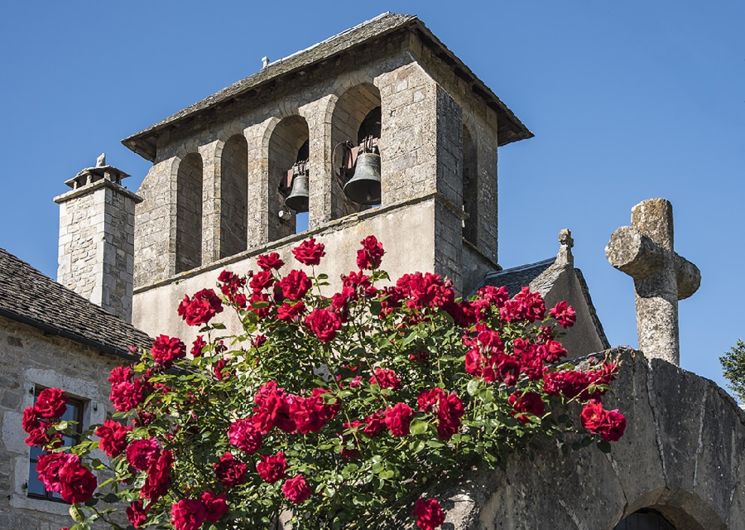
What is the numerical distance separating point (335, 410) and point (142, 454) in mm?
630

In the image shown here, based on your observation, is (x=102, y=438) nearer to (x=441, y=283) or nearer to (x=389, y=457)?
(x=389, y=457)

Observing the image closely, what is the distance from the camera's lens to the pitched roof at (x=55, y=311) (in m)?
9.67

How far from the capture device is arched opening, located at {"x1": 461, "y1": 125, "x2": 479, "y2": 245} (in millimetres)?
17844

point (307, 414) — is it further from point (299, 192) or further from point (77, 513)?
point (299, 192)

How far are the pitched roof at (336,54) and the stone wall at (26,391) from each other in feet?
26.7

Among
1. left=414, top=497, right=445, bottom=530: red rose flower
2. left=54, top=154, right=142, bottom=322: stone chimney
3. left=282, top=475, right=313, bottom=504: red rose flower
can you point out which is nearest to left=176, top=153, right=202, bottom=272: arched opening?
left=54, top=154, right=142, bottom=322: stone chimney

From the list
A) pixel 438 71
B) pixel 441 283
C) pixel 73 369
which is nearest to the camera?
pixel 441 283

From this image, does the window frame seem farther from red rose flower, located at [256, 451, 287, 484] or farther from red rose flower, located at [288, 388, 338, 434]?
red rose flower, located at [288, 388, 338, 434]

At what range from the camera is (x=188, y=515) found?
12.0 ft

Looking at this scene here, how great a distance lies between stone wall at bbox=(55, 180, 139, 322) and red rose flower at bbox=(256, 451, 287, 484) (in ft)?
31.5

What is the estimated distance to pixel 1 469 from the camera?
9195 mm

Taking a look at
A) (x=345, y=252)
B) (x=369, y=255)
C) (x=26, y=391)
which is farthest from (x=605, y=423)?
(x=345, y=252)

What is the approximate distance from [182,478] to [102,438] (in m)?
0.31

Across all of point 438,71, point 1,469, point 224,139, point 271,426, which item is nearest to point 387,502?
point 271,426
